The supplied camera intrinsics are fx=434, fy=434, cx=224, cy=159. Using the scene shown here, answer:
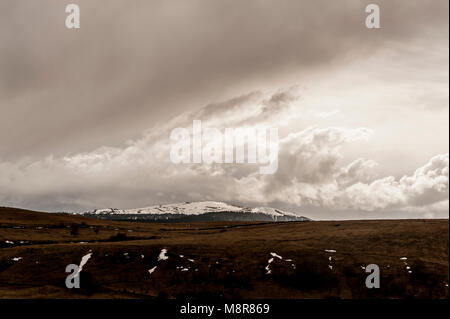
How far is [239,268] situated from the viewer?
8700 cm

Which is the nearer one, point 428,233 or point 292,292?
point 292,292

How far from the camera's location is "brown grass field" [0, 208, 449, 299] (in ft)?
254

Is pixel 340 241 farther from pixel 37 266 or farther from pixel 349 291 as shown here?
pixel 37 266

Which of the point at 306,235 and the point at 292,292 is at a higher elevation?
the point at 306,235

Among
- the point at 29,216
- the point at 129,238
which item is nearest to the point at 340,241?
the point at 129,238

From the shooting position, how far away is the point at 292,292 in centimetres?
7812

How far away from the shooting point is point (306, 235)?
124m

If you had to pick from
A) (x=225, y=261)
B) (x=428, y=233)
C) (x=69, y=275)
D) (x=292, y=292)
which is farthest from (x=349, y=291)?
(x=69, y=275)

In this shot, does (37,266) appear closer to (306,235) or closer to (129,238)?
(129,238)

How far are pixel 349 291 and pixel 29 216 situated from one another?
141811 millimetres

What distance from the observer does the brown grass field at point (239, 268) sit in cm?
7750

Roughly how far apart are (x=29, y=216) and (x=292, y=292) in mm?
135016
